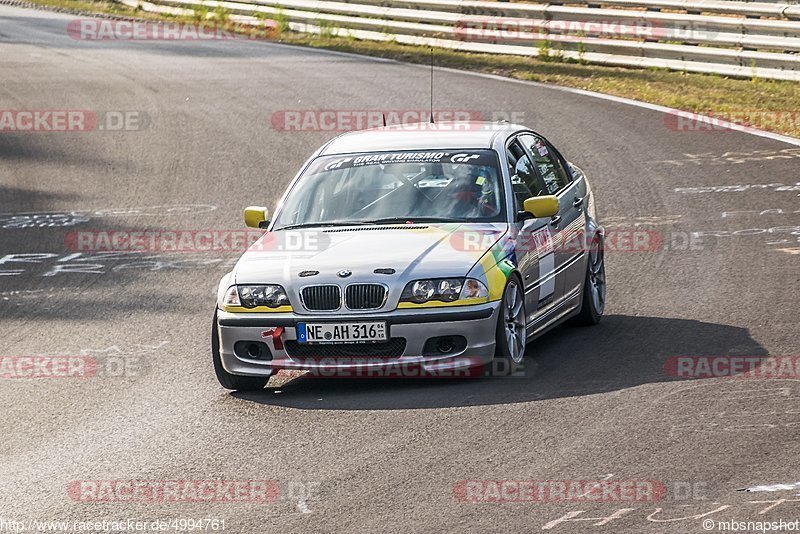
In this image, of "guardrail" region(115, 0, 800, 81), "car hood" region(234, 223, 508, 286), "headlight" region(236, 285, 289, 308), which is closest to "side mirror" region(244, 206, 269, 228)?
"car hood" region(234, 223, 508, 286)

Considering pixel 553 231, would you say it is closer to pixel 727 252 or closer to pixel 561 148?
pixel 727 252

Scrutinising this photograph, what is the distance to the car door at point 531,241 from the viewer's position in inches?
375

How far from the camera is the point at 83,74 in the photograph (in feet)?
83.5

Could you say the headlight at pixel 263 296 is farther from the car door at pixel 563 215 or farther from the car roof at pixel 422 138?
the car door at pixel 563 215

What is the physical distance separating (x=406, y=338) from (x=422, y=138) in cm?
213

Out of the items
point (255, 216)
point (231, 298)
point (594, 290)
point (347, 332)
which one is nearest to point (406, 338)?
point (347, 332)

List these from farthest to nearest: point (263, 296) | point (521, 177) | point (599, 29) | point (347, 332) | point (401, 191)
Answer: point (599, 29), point (521, 177), point (401, 191), point (263, 296), point (347, 332)

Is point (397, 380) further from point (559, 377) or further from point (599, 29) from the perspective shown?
point (599, 29)

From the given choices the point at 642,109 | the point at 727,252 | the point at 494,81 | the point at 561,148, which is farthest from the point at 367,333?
the point at 494,81

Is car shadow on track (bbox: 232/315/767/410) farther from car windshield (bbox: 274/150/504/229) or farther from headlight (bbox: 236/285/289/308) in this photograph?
car windshield (bbox: 274/150/504/229)

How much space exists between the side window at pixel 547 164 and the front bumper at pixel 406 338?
7.08 ft

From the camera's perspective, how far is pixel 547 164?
1091cm

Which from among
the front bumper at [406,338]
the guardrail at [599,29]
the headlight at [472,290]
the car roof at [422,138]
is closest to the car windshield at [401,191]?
the car roof at [422,138]

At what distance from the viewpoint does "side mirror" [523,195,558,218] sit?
9.55m
